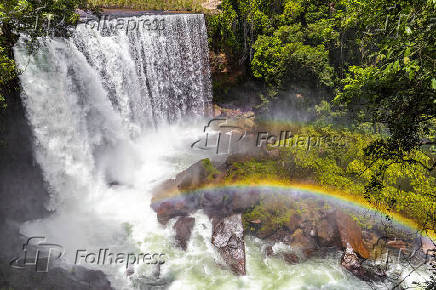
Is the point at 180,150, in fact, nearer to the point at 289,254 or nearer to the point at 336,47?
the point at 289,254

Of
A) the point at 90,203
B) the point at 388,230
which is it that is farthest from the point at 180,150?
the point at 388,230

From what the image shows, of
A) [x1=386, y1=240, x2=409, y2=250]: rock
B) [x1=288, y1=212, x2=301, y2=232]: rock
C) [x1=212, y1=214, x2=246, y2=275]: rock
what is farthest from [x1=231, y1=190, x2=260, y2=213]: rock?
[x1=386, y1=240, x2=409, y2=250]: rock

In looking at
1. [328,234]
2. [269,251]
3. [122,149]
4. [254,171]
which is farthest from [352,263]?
[122,149]

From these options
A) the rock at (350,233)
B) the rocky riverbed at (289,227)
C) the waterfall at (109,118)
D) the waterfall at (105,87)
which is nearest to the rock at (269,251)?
the rocky riverbed at (289,227)

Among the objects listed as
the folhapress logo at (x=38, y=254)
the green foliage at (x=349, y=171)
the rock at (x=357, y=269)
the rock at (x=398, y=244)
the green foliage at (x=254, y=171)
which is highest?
the green foliage at (x=349, y=171)

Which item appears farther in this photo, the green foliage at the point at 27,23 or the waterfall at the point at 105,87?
the waterfall at the point at 105,87

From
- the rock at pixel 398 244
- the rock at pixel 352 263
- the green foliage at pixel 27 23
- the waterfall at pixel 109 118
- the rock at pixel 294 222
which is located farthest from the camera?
→ the waterfall at pixel 109 118

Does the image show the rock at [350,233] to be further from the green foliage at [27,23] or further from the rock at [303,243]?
the green foliage at [27,23]

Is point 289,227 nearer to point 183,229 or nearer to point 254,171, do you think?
point 254,171
